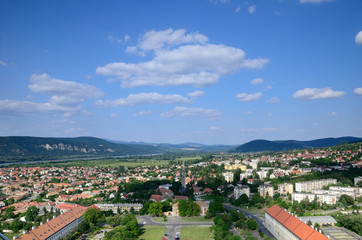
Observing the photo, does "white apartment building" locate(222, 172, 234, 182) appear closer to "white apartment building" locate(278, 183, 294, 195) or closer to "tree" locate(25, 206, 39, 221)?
"white apartment building" locate(278, 183, 294, 195)

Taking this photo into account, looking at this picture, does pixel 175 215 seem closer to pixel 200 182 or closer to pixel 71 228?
pixel 71 228

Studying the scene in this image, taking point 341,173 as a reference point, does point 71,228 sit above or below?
below

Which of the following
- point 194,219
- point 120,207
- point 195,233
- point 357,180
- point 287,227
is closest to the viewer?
point 287,227

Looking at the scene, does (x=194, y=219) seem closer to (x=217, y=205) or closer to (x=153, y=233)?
(x=217, y=205)

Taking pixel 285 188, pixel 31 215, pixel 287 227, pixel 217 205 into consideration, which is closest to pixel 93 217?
pixel 31 215

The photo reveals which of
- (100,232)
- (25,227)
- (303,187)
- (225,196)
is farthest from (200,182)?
(25,227)

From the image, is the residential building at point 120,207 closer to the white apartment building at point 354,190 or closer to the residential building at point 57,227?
Result: the residential building at point 57,227
